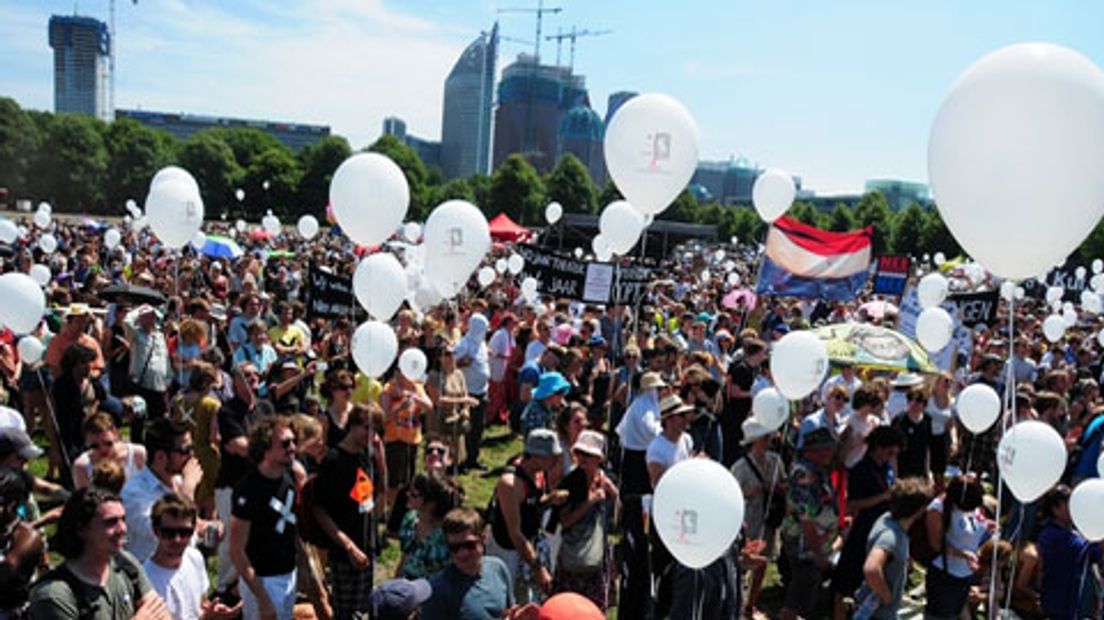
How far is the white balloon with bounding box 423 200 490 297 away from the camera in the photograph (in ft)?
24.2

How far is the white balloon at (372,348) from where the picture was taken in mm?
6293

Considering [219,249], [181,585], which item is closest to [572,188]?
[219,249]

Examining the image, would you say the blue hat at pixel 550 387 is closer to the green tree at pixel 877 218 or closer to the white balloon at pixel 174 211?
the white balloon at pixel 174 211

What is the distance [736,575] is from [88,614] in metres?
3.04

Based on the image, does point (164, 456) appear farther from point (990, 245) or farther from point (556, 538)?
point (990, 245)

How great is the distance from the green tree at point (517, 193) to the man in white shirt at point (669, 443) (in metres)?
69.4

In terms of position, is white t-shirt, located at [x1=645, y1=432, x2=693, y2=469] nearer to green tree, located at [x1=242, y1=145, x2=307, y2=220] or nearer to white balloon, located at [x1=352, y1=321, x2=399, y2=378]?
white balloon, located at [x1=352, y1=321, x2=399, y2=378]

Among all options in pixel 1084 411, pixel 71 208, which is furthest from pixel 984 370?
pixel 71 208

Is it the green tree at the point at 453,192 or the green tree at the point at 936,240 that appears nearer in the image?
the green tree at the point at 936,240

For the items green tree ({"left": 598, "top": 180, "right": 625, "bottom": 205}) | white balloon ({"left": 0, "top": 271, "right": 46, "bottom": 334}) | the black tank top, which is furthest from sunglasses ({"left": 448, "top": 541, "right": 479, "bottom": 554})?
green tree ({"left": 598, "top": 180, "right": 625, "bottom": 205})

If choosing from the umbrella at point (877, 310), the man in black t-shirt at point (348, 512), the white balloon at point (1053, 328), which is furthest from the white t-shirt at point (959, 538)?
the umbrella at point (877, 310)

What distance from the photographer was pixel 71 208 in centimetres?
7094

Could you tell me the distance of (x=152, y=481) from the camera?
4176 mm

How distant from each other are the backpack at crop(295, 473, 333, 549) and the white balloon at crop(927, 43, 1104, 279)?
138 inches
